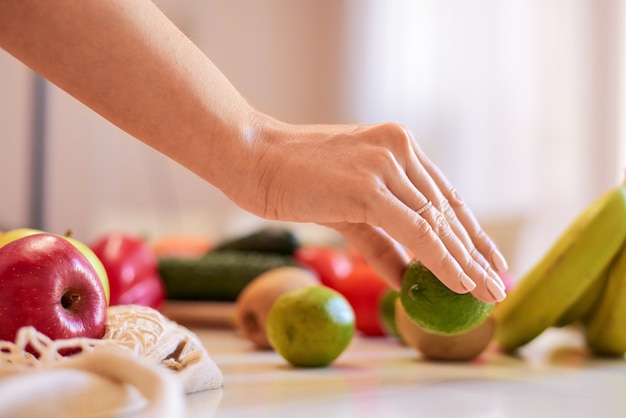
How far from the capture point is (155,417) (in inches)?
17.0

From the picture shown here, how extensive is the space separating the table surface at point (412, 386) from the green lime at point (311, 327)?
2cm

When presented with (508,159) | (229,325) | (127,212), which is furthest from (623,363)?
(127,212)

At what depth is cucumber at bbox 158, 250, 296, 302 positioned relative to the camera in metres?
1.42

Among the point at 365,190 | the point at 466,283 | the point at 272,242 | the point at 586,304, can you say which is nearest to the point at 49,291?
the point at 365,190

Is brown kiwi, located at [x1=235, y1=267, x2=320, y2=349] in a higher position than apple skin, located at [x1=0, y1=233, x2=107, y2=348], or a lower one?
lower

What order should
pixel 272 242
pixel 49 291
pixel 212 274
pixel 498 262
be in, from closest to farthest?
pixel 49 291 → pixel 498 262 → pixel 212 274 → pixel 272 242

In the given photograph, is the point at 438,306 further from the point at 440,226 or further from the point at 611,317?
the point at 611,317

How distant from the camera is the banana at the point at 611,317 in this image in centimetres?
102

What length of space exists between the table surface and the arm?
0.40ft

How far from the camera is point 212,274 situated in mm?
1444

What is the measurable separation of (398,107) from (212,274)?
2.55 meters

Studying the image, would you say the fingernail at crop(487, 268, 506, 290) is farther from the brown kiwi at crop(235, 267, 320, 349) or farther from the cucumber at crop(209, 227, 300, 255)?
the cucumber at crop(209, 227, 300, 255)

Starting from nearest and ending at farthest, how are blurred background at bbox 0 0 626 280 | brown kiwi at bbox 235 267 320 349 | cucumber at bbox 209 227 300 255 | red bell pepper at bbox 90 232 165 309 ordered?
brown kiwi at bbox 235 267 320 349 → red bell pepper at bbox 90 232 165 309 → cucumber at bbox 209 227 300 255 → blurred background at bbox 0 0 626 280

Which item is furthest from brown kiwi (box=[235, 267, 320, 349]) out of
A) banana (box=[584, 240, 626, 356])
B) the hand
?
banana (box=[584, 240, 626, 356])
